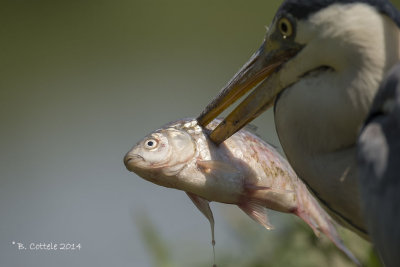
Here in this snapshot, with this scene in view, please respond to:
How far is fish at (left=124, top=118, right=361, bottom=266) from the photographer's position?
134cm

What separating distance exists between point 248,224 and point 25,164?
10.0 feet

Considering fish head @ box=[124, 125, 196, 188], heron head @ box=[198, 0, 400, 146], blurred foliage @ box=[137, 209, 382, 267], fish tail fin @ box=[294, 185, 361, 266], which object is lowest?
blurred foliage @ box=[137, 209, 382, 267]

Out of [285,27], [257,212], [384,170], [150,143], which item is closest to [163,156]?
[150,143]

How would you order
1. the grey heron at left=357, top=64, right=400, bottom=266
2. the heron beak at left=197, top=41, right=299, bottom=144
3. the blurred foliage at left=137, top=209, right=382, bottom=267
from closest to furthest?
the grey heron at left=357, top=64, right=400, bottom=266, the heron beak at left=197, top=41, right=299, bottom=144, the blurred foliage at left=137, top=209, right=382, bottom=267

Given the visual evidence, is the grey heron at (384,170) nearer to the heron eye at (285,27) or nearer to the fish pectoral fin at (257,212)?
the heron eye at (285,27)

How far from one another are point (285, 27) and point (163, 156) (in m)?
0.32

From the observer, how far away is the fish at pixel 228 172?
1.34m

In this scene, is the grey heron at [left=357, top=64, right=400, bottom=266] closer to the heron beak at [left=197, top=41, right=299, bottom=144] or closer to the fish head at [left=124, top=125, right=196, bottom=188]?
the heron beak at [left=197, top=41, right=299, bottom=144]

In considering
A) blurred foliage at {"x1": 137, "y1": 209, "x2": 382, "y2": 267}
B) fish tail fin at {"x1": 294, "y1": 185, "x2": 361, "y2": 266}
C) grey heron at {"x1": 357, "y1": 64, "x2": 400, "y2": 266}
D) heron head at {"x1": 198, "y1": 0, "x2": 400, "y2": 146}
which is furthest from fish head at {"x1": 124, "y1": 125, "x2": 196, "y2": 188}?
blurred foliage at {"x1": 137, "y1": 209, "x2": 382, "y2": 267}

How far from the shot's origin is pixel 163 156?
1.37 m

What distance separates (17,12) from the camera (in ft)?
18.8

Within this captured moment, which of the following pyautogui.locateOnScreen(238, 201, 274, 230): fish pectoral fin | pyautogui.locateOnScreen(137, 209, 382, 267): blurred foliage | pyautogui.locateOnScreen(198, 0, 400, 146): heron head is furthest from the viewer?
pyautogui.locateOnScreen(137, 209, 382, 267): blurred foliage

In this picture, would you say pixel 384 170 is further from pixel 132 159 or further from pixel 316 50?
pixel 132 159

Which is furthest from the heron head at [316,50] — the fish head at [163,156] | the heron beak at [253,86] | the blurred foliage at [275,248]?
the blurred foliage at [275,248]
